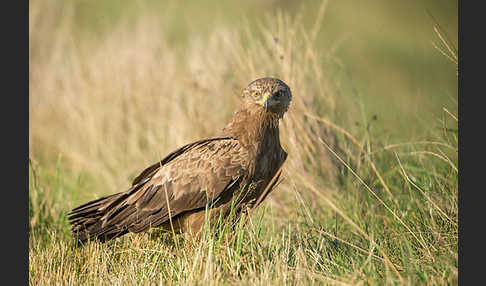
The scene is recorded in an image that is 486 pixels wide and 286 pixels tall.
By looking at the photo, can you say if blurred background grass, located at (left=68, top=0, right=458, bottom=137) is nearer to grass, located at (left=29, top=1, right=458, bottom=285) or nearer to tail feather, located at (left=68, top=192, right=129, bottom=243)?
grass, located at (left=29, top=1, right=458, bottom=285)

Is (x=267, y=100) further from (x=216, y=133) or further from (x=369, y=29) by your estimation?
(x=369, y=29)

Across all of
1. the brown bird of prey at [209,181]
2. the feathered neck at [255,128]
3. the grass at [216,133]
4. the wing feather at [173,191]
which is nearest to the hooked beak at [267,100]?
the brown bird of prey at [209,181]

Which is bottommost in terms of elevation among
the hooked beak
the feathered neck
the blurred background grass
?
the feathered neck

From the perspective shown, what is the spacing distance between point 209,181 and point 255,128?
0.54m

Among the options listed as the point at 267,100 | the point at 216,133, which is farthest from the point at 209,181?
the point at 216,133

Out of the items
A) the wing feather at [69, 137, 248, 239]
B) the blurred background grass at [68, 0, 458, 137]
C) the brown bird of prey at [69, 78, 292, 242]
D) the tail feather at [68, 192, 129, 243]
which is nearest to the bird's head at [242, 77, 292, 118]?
the brown bird of prey at [69, 78, 292, 242]

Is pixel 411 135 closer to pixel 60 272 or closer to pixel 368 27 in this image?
pixel 60 272

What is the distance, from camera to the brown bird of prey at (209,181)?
13.4ft

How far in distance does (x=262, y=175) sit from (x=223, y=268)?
0.84 metres

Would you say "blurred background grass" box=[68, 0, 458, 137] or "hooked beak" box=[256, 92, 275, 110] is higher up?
"blurred background grass" box=[68, 0, 458, 137]

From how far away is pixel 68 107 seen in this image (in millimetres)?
8734

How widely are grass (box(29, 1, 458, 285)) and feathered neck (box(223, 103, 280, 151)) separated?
0.37 meters

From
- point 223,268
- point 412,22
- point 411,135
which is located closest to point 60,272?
point 223,268

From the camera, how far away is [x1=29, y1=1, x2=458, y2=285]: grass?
3.69m
